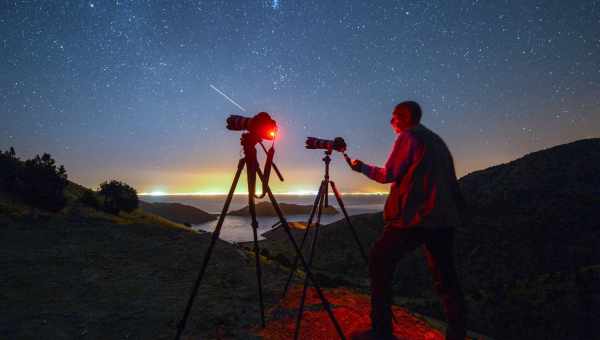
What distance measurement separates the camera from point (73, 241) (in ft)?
28.2

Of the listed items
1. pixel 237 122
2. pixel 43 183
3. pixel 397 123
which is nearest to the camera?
pixel 237 122

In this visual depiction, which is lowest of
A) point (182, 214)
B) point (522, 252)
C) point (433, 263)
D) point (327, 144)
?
point (182, 214)

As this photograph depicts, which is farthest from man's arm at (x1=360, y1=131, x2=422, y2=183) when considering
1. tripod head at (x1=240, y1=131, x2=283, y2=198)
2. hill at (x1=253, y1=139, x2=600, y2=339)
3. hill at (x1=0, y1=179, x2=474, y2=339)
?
hill at (x1=253, y1=139, x2=600, y2=339)

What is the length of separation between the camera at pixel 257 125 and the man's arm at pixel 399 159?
53.6 inches

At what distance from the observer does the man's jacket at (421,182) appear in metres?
3.01

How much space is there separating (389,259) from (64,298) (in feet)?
18.4

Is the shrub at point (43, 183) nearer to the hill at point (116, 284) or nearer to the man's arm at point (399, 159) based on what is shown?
the hill at point (116, 284)

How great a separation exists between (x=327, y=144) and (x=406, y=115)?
3.94 feet

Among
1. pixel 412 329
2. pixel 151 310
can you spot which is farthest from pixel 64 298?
pixel 412 329

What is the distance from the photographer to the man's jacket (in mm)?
3006

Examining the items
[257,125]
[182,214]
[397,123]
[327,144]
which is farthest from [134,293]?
[182,214]

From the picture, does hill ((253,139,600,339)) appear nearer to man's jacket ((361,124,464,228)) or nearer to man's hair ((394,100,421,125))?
man's jacket ((361,124,464,228))

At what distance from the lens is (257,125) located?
319cm

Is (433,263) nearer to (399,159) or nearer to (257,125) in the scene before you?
(399,159)
